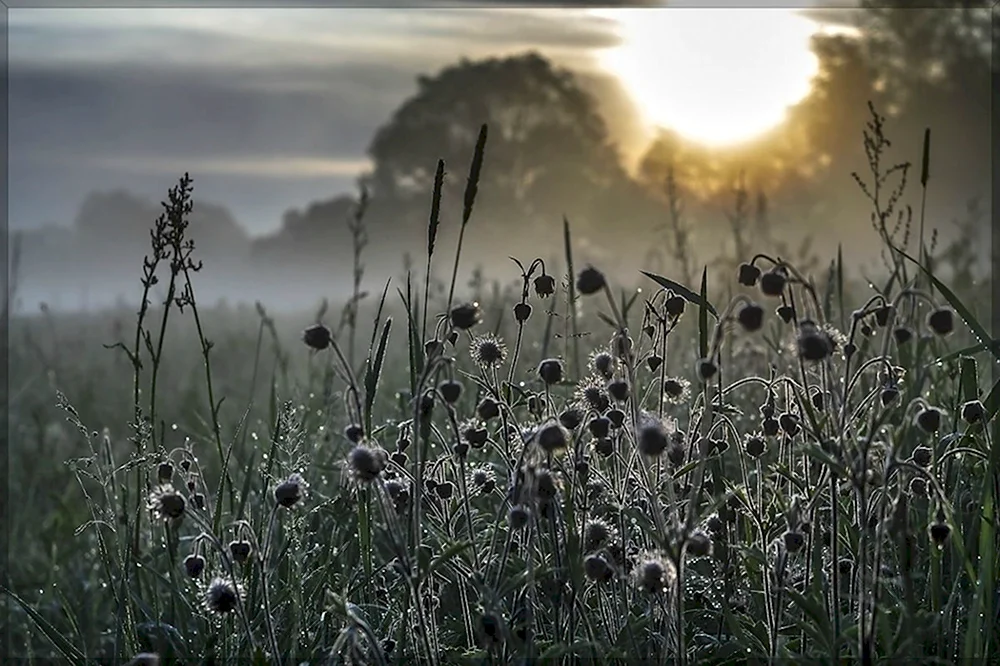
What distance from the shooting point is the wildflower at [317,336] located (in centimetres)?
175

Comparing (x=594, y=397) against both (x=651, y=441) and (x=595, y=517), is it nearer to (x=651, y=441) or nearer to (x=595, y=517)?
(x=651, y=441)

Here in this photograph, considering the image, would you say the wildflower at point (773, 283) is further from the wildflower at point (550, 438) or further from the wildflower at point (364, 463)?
the wildflower at point (364, 463)

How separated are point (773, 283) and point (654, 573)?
50 cm

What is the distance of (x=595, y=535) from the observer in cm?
207

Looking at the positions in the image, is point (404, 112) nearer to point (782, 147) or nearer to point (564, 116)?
point (564, 116)

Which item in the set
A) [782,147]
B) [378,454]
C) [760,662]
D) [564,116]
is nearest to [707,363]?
[378,454]

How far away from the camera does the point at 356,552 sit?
9.29 ft

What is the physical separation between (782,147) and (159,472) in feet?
58.2

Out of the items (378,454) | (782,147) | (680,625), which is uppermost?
(782,147)

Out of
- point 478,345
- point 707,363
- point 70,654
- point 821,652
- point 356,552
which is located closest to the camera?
point 707,363

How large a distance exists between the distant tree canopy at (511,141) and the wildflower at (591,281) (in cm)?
2509

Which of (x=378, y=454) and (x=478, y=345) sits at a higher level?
(x=478, y=345)

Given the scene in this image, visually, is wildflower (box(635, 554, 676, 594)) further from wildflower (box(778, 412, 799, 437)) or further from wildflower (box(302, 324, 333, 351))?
wildflower (box(302, 324, 333, 351))

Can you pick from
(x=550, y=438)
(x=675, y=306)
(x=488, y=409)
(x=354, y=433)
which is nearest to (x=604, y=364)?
(x=675, y=306)
